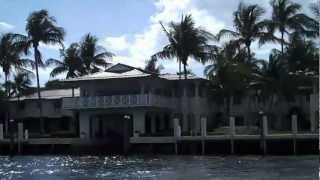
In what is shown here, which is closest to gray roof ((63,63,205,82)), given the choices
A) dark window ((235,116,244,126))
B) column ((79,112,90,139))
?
column ((79,112,90,139))

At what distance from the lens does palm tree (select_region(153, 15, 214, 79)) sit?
227 feet

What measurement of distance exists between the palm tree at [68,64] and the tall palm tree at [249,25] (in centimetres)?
1966

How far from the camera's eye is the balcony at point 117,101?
6406cm

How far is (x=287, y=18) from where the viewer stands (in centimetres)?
7100

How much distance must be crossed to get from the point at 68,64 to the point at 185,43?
57.9 ft

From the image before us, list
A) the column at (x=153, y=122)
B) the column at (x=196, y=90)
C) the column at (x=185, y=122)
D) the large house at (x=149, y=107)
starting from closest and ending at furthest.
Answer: the large house at (x=149, y=107) → the column at (x=153, y=122) → the column at (x=185, y=122) → the column at (x=196, y=90)

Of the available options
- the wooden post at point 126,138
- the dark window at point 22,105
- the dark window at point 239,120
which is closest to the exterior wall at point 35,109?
the dark window at point 22,105

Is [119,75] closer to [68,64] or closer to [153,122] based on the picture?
[153,122]

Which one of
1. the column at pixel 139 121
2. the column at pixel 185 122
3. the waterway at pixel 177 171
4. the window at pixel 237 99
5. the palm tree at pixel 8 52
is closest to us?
the waterway at pixel 177 171

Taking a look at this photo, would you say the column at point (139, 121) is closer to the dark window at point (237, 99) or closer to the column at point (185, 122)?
the column at point (185, 122)

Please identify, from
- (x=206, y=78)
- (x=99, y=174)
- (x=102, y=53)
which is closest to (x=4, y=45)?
(x=102, y=53)

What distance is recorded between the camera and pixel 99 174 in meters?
39.2

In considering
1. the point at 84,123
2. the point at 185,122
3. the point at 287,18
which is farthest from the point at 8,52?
the point at 287,18

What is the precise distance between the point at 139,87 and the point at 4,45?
64.4 ft
